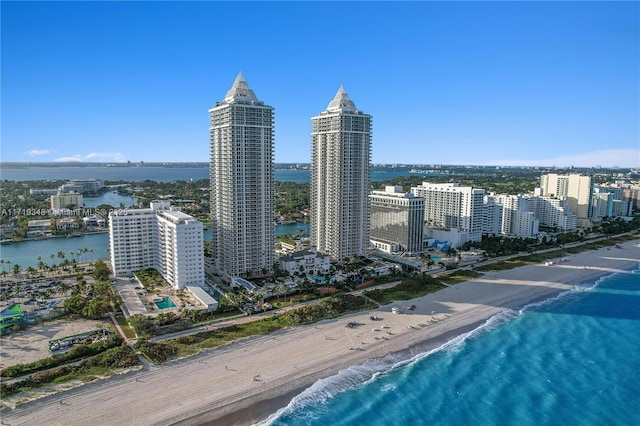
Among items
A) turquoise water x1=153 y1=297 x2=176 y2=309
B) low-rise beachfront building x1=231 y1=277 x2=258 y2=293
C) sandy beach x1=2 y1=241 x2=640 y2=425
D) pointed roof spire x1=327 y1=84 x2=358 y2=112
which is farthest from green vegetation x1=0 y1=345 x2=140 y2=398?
pointed roof spire x1=327 y1=84 x2=358 y2=112

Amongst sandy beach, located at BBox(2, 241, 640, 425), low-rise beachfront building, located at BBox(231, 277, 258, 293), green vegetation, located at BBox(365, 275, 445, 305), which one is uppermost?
low-rise beachfront building, located at BBox(231, 277, 258, 293)

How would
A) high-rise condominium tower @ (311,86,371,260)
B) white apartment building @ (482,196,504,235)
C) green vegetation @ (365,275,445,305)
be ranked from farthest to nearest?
white apartment building @ (482,196,504,235) → high-rise condominium tower @ (311,86,371,260) → green vegetation @ (365,275,445,305)

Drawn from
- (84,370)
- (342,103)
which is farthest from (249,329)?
(342,103)

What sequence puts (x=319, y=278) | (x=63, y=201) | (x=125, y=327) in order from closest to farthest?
(x=125, y=327), (x=319, y=278), (x=63, y=201)

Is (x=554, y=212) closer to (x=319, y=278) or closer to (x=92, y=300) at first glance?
(x=319, y=278)

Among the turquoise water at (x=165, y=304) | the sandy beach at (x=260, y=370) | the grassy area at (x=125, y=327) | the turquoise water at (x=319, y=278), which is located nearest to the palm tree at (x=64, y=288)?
the grassy area at (x=125, y=327)

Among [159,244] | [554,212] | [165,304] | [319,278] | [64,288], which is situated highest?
[554,212]

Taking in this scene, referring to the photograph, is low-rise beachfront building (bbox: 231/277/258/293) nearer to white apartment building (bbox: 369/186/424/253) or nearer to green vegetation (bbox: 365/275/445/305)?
green vegetation (bbox: 365/275/445/305)
